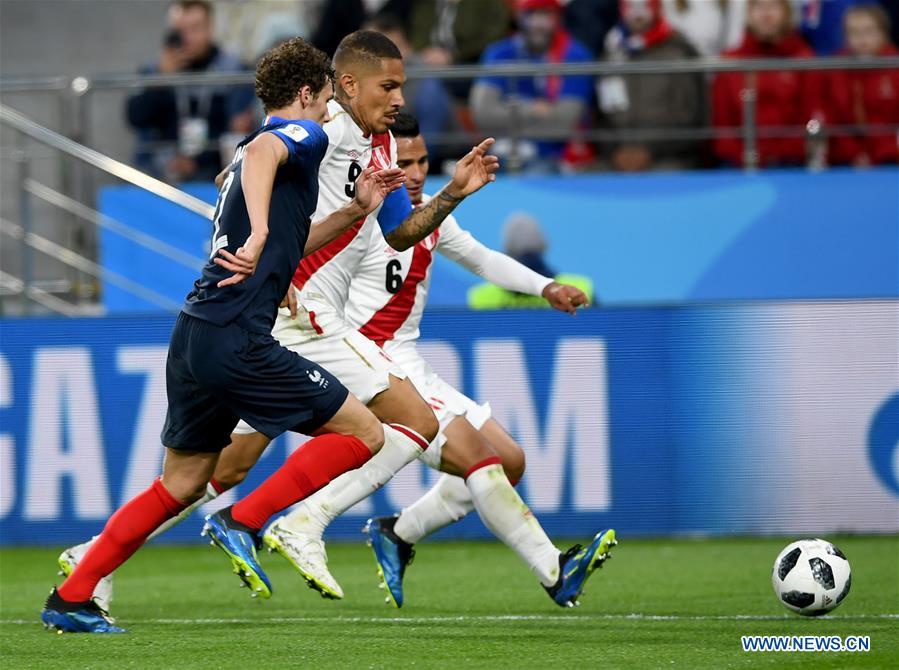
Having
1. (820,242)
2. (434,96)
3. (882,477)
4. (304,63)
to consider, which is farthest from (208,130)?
(304,63)

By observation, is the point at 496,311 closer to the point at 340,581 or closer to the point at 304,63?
the point at 340,581

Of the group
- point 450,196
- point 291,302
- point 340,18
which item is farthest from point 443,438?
point 340,18

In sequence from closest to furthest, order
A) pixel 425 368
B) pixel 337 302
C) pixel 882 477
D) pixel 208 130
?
pixel 337 302
pixel 425 368
pixel 882 477
pixel 208 130

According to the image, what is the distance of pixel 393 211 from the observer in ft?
23.1

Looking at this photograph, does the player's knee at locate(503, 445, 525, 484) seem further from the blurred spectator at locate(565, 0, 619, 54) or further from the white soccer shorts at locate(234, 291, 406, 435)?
the blurred spectator at locate(565, 0, 619, 54)

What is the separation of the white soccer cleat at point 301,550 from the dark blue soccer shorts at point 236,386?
72cm

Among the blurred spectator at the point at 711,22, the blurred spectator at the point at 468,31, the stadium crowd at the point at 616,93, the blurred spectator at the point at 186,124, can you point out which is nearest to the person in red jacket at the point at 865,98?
the stadium crowd at the point at 616,93

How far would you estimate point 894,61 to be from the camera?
12148mm

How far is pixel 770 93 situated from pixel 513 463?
5533mm

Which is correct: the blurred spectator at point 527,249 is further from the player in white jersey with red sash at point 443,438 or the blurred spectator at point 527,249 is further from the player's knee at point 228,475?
the player's knee at point 228,475

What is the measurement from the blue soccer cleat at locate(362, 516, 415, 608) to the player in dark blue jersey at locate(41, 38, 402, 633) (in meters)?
1.29

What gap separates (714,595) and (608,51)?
21.3 feet

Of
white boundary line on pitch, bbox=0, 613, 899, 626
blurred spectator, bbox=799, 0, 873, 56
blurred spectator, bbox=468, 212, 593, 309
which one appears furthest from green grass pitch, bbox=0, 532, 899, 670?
blurred spectator, bbox=799, 0, 873, 56

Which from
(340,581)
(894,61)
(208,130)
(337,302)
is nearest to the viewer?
(337,302)
